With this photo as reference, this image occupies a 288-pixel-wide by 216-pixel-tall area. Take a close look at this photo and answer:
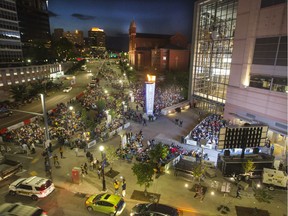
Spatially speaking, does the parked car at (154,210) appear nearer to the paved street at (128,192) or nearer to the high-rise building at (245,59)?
the paved street at (128,192)

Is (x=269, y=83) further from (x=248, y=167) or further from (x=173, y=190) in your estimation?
(x=173, y=190)

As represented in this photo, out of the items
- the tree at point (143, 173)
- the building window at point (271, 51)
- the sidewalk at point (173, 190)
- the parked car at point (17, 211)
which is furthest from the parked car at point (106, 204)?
the building window at point (271, 51)

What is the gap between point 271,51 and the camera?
25.9 metres

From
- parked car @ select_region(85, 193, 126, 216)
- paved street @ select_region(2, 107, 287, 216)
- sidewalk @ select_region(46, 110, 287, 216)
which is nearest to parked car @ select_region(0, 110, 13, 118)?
paved street @ select_region(2, 107, 287, 216)

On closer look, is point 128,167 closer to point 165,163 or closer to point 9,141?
point 165,163

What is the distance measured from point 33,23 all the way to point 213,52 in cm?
10008

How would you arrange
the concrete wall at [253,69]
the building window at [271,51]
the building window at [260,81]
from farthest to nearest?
the building window at [260,81] → the concrete wall at [253,69] → the building window at [271,51]

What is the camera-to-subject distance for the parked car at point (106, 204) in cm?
1431

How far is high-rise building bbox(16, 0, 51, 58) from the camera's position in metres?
97.0

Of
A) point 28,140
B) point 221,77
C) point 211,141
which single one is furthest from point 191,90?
point 28,140

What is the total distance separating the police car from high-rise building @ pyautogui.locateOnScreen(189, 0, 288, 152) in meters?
26.4

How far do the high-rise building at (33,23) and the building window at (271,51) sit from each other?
302ft

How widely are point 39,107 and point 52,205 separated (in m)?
31.6

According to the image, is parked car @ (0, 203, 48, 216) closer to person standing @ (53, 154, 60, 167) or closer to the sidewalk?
the sidewalk
